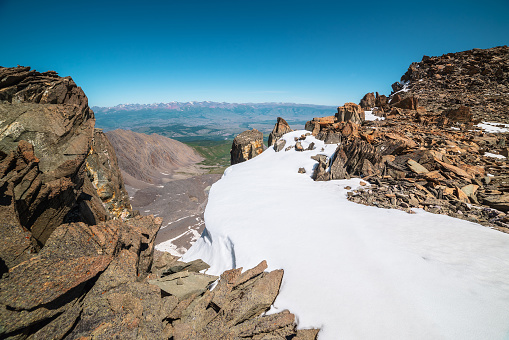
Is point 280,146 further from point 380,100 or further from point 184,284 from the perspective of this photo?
point 380,100

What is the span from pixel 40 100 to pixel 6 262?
9.43 meters

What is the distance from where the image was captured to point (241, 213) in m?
11.0

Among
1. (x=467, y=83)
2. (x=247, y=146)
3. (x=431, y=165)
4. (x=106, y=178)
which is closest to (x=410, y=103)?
(x=467, y=83)

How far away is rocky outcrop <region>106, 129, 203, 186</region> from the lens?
3317 inches

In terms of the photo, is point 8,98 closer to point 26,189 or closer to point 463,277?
point 26,189

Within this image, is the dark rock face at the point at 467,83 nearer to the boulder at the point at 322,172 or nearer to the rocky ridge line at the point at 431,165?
the rocky ridge line at the point at 431,165

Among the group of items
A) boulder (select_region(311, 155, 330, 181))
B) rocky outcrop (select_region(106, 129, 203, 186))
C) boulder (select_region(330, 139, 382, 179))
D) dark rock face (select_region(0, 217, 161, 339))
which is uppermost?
boulder (select_region(330, 139, 382, 179))

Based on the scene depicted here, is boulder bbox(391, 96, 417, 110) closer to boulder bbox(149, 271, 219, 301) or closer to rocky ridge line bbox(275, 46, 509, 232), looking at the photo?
rocky ridge line bbox(275, 46, 509, 232)

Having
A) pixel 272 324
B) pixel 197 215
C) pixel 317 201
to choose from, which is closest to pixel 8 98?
pixel 272 324

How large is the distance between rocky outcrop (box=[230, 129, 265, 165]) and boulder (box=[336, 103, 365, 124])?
15.4 metres

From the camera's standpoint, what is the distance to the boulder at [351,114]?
28.1 m

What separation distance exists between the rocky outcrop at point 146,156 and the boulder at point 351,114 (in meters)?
68.7

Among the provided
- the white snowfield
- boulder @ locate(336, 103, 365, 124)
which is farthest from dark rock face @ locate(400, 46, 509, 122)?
the white snowfield

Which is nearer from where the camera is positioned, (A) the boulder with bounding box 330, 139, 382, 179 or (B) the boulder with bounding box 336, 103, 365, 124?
(A) the boulder with bounding box 330, 139, 382, 179
